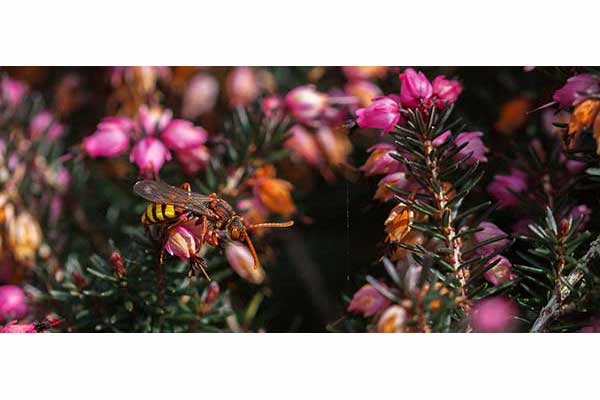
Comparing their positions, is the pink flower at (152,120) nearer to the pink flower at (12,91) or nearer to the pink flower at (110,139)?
the pink flower at (110,139)

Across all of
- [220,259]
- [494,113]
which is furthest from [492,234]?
[220,259]

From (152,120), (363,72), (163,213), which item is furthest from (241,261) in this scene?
(363,72)

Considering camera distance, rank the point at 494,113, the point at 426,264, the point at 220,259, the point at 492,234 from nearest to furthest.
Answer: the point at 426,264, the point at 492,234, the point at 220,259, the point at 494,113

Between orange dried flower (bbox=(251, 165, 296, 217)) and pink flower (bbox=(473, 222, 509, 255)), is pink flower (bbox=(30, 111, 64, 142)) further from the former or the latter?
pink flower (bbox=(473, 222, 509, 255))

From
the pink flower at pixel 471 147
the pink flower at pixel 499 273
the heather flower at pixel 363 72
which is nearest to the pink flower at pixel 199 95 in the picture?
the heather flower at pixel 363 72

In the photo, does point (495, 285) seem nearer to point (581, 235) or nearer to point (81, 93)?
point (581, 235)
